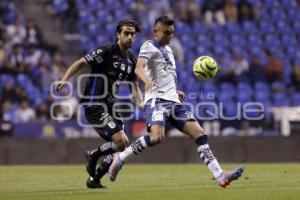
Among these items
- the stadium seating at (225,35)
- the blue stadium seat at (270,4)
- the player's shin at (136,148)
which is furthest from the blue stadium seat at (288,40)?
the player's shin at (136,148)

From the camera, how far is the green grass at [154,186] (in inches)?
397

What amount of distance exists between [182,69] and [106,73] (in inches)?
515

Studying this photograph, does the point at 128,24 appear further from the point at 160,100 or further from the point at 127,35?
the point at 160,100

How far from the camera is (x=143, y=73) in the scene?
36.1 ft

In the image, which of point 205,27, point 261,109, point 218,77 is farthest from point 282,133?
point 205,27

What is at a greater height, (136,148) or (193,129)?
(193,129)

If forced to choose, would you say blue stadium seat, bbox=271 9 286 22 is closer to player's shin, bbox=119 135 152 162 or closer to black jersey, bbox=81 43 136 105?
black jersey, bbox=81 43 136 105

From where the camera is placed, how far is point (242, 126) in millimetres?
20953

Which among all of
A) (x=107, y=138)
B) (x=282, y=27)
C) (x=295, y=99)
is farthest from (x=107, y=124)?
(x=282, y=27)

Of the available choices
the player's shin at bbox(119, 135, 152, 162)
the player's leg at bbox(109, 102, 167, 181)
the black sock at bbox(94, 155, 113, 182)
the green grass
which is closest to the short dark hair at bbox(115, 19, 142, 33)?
the player's leg at bbox(109, 102, 167, 181)

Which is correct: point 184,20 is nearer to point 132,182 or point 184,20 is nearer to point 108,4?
point 108,4

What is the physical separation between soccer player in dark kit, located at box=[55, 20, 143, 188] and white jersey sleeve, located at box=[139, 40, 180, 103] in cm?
46

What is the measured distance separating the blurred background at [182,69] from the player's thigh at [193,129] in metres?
9.02

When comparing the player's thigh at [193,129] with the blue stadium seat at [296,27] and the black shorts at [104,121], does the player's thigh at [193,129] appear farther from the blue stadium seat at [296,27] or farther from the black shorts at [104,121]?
the blue stadium seat at [296,27]
